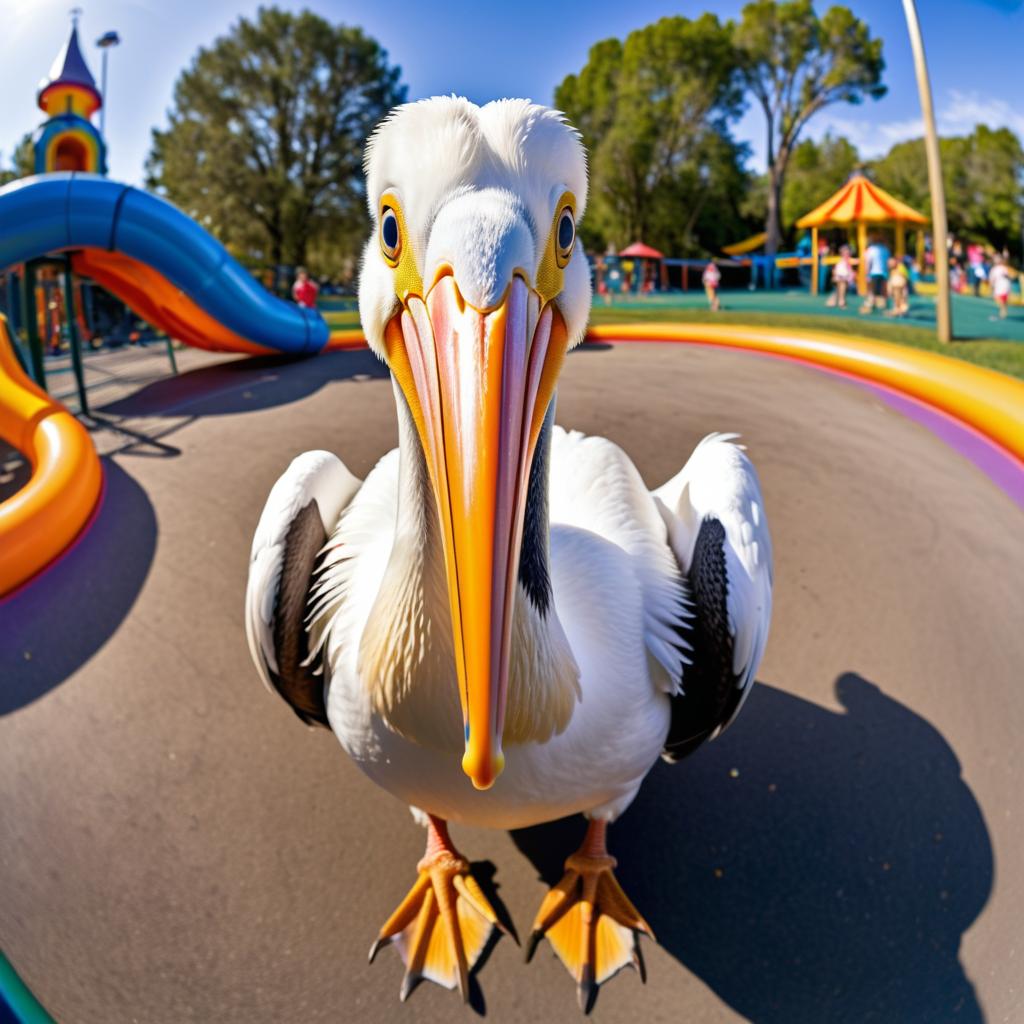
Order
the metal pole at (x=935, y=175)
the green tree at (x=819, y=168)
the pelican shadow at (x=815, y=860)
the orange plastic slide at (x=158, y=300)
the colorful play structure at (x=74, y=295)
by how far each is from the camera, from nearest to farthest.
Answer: the pelican shadow at (x=815, y=860) → the metal pole at (x=935, y=175) → the colorful play structure at (x=74, y=295) → the green tree at (x=819, y=168) → the orange plastic slide at (x=158, y=300)

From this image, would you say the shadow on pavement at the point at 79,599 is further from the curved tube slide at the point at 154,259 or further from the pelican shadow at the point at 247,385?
the curved tube slide at the point at 154,259

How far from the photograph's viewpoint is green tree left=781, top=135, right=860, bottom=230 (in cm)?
133

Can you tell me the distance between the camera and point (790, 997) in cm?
89

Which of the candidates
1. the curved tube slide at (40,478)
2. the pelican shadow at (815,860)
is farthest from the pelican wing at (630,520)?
the curved tube slide at (40,478)

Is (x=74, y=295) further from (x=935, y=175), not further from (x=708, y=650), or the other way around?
(x=935, y=175)

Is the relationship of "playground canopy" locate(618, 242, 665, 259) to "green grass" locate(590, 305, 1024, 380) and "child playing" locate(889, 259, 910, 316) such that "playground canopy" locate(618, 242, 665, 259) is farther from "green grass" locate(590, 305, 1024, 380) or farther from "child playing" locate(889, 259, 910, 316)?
"child playing" locate(889, 259, 910, 316)

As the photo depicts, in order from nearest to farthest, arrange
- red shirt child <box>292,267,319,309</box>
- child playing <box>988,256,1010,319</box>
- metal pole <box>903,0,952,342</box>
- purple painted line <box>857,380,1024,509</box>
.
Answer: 1. purple painted line <box>857,380,1024,509</box>
2. metal pole <box>903,0,952,342</box>
3. child playing <box>988,256,1010,319</box>
4. red shirt child <box>292,267,319,309</box>

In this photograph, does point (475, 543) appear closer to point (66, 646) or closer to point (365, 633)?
point (365, 633)

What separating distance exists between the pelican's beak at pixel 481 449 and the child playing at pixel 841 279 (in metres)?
1.30

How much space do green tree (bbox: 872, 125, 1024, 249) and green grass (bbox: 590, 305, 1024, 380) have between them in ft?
0.76

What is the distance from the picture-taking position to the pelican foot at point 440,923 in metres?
0.96

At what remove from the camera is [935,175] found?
116 cm

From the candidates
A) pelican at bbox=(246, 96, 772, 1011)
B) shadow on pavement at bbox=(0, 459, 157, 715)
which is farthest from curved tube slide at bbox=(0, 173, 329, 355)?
pelican at bbox=(246, 96, 772, 1011)

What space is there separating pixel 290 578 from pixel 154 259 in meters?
1.00
